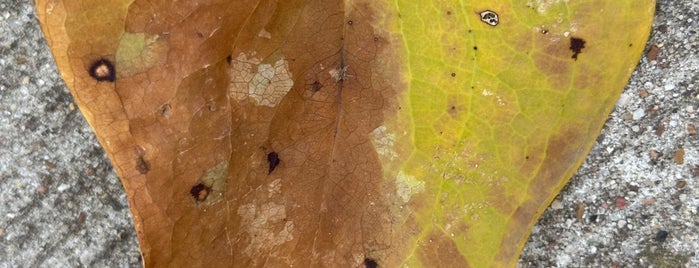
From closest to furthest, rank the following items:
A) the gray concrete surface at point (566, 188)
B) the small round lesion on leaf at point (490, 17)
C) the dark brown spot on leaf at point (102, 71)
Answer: the dark brown spot on leaf at point (102, 71) < the small round lesion on leaf at point (490, 17) < the gray concrete surface at point (566, 188)

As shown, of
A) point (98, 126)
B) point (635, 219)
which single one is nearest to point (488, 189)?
point (635, 219)

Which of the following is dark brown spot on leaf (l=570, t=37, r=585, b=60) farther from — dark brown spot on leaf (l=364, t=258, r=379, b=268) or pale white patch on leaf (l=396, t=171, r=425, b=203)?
dark brown spot on leaf (l=364, t=258, r=379, b=268)

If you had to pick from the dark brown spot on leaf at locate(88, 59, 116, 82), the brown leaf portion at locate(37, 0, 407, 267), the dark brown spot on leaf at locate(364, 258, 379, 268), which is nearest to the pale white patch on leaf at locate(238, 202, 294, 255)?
the brown leaf portion at locate(37, 0, 407, 267)

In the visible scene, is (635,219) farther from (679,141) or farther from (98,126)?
(98,126)

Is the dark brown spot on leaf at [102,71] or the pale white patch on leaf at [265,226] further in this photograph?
the pale white patch on leaf at [265,226]

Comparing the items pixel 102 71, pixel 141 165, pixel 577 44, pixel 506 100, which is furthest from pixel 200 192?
pixel 577 44

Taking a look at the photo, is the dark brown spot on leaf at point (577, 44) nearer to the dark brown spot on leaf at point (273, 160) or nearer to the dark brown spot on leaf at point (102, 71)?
the dark brown spot on leaf at point (273, 160)

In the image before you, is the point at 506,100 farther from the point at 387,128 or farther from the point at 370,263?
the point at 370,263

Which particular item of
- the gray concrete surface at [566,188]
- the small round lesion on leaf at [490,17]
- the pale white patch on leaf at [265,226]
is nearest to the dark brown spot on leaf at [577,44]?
the small round lesion on leaf at [490,17]

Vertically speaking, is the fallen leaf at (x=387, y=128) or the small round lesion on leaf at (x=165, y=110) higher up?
the small round lesion on leaf at (x=165, y=110)
